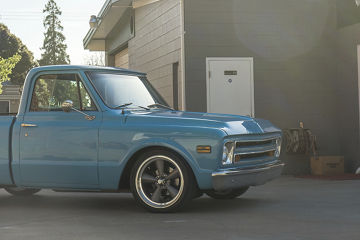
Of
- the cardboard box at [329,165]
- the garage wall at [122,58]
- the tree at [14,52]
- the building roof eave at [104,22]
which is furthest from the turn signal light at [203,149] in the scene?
the tree at [14,52]

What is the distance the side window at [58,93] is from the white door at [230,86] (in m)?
5.65

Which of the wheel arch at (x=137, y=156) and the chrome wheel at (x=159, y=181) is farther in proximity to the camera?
the chrome wheel at (x=159, y=181)

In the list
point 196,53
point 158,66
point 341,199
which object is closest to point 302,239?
point 341,199

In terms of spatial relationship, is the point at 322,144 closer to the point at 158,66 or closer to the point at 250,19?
the point at 250,19

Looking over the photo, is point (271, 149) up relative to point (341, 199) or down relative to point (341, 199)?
up

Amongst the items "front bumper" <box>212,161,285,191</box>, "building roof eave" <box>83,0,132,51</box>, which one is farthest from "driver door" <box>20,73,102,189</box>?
"building roof eave" <box>83,0,132,51</box>

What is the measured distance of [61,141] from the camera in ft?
27.5

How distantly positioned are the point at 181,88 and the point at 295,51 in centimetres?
259

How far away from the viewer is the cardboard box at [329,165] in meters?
14.1

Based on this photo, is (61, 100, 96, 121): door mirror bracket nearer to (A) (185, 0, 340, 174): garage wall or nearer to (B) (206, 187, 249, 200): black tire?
(B) (206, 187, 249, 200): black tire

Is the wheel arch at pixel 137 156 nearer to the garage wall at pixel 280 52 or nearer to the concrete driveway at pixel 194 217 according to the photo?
A: the concrete driveway at pixel 194 217

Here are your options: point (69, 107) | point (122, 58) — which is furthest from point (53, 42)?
point (69, 107)

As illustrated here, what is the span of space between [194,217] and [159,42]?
9550 mm

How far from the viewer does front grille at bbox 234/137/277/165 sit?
313 inches
